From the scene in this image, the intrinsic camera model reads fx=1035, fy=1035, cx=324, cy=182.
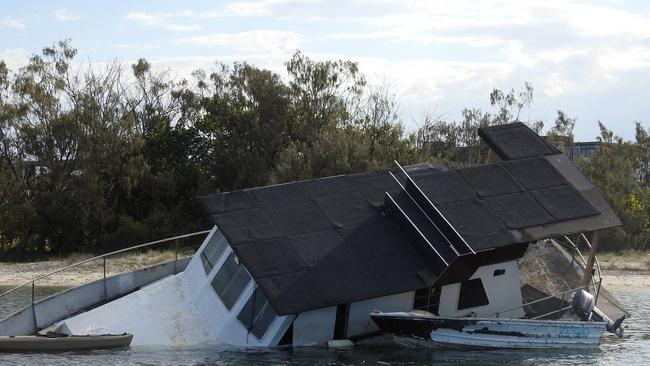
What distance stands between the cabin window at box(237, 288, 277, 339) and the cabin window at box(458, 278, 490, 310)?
13.1ft

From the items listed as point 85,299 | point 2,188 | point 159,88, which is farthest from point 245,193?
point 159,88

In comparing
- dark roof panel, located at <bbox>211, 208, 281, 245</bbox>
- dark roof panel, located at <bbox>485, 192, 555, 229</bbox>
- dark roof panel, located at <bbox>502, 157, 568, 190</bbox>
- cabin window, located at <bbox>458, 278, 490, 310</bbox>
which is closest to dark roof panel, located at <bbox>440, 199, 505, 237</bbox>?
dark roof panel, located at <bbox>485, 192, 555, 229</bbox>

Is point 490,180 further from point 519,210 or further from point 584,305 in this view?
point 584,305

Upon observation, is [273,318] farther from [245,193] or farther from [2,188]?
[2,188]

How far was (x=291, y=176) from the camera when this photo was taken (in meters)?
51.5

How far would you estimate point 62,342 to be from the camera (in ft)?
67.2

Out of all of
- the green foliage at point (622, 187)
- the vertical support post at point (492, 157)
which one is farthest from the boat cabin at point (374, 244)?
the green foliage at point (622, 187)

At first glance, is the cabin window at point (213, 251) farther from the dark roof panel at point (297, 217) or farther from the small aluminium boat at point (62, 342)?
the small aluminium boat at point (62, 342)

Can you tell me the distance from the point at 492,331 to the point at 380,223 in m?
3.18

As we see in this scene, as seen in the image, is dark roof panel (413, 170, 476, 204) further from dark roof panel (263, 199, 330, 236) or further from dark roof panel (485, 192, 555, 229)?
dark roof panel (263, 199, 330, 236)

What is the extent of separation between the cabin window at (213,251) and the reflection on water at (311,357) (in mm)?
2101

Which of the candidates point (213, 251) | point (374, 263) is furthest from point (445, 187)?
point (213, 251)

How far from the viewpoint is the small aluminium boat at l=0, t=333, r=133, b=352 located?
2036cm

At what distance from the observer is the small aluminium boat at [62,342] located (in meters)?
20.4
